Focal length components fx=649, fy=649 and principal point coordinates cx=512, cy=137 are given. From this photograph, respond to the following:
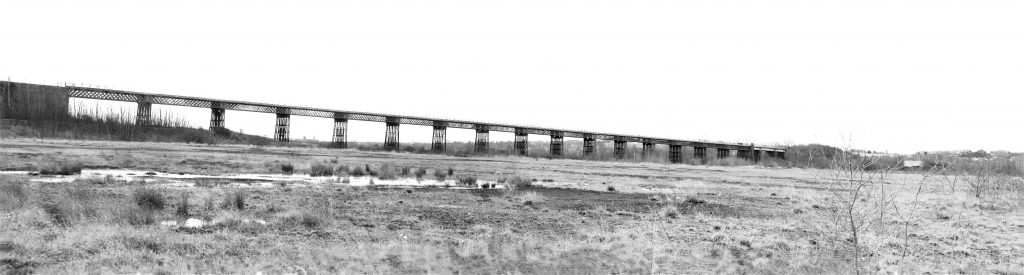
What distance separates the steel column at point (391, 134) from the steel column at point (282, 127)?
44.7 feet

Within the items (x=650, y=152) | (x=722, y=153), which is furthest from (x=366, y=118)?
(x=722, y=153)

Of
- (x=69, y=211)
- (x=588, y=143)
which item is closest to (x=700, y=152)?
(x=588, y=143)

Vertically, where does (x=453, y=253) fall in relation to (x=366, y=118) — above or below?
below

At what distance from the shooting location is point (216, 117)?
81.4 metres

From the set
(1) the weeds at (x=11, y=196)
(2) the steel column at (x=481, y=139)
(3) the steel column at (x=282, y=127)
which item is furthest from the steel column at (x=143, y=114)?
(1) the weeds at (x=11, y=196)

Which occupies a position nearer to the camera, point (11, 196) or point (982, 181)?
point (11, 196)

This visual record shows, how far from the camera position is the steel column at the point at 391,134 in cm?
9206

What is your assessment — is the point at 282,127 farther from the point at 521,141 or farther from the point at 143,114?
the point at 521,141

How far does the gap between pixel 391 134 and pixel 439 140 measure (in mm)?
7299

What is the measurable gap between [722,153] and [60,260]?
139940 millimetres

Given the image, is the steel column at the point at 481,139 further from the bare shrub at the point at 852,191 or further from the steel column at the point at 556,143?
the bare shrub at the point at 852,191

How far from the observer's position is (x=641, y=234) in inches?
462

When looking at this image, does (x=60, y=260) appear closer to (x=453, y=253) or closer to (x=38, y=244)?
(x=38, y=244)

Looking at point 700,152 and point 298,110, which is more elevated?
point 298,110
